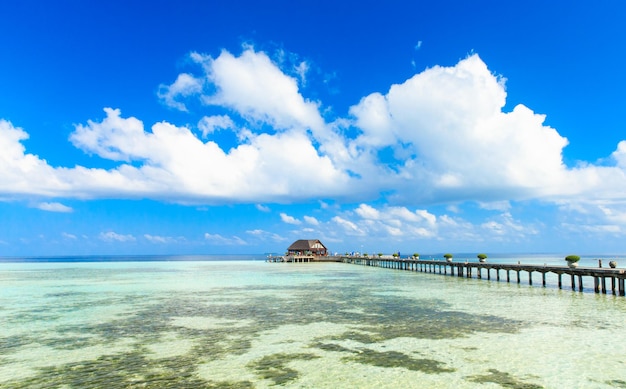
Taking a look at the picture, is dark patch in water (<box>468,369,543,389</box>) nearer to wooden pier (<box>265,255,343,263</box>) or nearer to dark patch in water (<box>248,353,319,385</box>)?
dark patch in water (<box>248,353,319,385</box>)

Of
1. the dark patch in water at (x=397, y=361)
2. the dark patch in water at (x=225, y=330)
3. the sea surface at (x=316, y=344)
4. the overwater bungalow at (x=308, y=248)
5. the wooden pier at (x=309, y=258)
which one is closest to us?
the sea surface at (x=316, y=344)

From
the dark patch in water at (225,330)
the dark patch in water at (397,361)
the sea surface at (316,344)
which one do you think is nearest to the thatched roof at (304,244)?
the dark patch in water at (225,330)

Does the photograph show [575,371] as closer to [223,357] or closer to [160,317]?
[223,357]

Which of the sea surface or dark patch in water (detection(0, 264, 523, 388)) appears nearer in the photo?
the sea surface

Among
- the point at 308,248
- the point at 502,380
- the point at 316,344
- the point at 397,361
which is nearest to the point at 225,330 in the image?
the point at 316,344

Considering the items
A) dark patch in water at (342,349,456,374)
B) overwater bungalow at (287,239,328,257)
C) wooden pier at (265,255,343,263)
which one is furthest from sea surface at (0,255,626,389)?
overwater bungalow at (287,239,328,257)

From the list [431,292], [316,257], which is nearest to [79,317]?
[431,292]

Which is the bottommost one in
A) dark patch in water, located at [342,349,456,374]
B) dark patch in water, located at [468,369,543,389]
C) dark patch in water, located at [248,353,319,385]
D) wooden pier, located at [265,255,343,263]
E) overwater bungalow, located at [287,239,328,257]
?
wooden pier, located at [265,255,343,263]

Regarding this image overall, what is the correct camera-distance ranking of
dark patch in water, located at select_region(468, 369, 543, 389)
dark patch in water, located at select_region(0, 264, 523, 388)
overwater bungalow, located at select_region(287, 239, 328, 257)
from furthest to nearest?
overwater bungalow, located at select_region(287, 239, 328, 257) → dark patch in water, located at select_region(0, 264, 523, 388) → dark patch in water, located at select_region(468, 369, 543, 389)

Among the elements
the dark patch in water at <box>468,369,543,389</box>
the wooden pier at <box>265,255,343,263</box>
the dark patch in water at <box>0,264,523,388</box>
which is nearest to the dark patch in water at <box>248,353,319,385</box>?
the dark patch in water at <box>0,264,523,388</box>

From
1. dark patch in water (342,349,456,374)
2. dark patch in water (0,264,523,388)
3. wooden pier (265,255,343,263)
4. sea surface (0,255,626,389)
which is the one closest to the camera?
sea surface (0,255,626,389)

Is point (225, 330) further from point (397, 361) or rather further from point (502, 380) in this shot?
point (502, 380)

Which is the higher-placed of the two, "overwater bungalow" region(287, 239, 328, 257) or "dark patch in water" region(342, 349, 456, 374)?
"overwater bungalow" region(287, 239, 328, 257)

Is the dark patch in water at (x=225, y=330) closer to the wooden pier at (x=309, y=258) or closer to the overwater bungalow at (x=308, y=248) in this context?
the wooden pier at (x=309, y=258)
